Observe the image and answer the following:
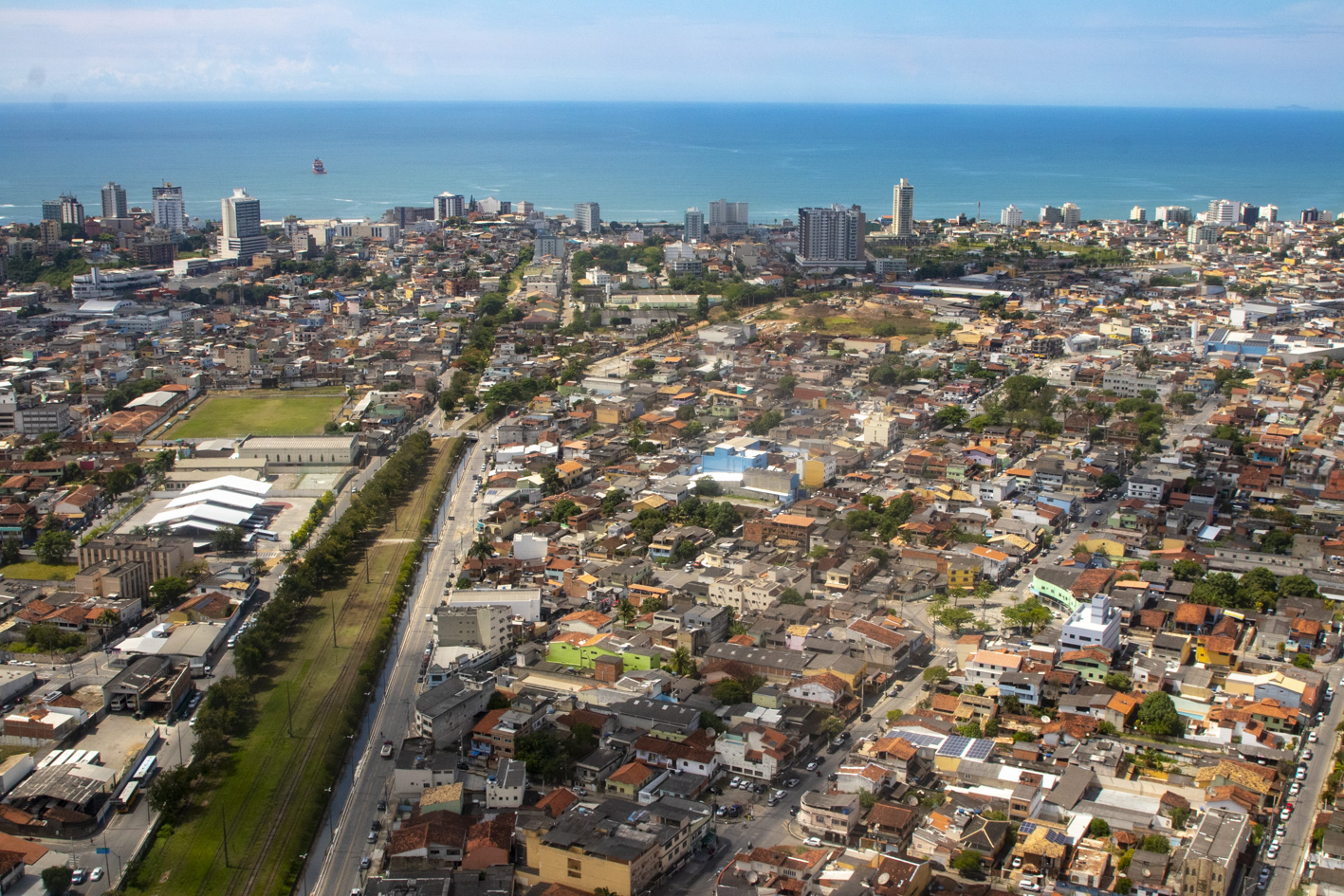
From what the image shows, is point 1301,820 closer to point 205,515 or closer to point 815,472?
point 815,472

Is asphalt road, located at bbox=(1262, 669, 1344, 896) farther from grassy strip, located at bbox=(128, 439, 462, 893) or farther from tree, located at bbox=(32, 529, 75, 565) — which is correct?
tree, located at bbox=(32, 529, 75, 565)

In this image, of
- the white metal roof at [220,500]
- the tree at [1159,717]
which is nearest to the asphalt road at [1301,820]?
the tree at [1159,717]

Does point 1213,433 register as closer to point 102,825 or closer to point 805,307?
point 805,307

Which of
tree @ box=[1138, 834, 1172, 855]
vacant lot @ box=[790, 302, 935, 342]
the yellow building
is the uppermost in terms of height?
vacant lot @ box=[790, 302, 935, 342]

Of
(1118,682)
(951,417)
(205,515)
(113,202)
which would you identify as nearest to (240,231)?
(113,202)

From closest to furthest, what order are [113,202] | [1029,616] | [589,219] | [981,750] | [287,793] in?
[287,793] < [981,750] < [1029,616] < [113,202] < [589,219]

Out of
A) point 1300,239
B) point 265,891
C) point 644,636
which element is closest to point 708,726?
point 644,636

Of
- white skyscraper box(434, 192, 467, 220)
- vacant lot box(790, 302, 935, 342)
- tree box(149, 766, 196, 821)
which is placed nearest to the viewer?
tree box(149, 766, 196, 821)

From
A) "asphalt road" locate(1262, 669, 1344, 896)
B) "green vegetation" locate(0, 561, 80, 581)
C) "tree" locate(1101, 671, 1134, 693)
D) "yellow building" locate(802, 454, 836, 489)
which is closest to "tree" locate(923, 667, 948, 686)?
"tree" locate(1101, 671, 1134, 693)
